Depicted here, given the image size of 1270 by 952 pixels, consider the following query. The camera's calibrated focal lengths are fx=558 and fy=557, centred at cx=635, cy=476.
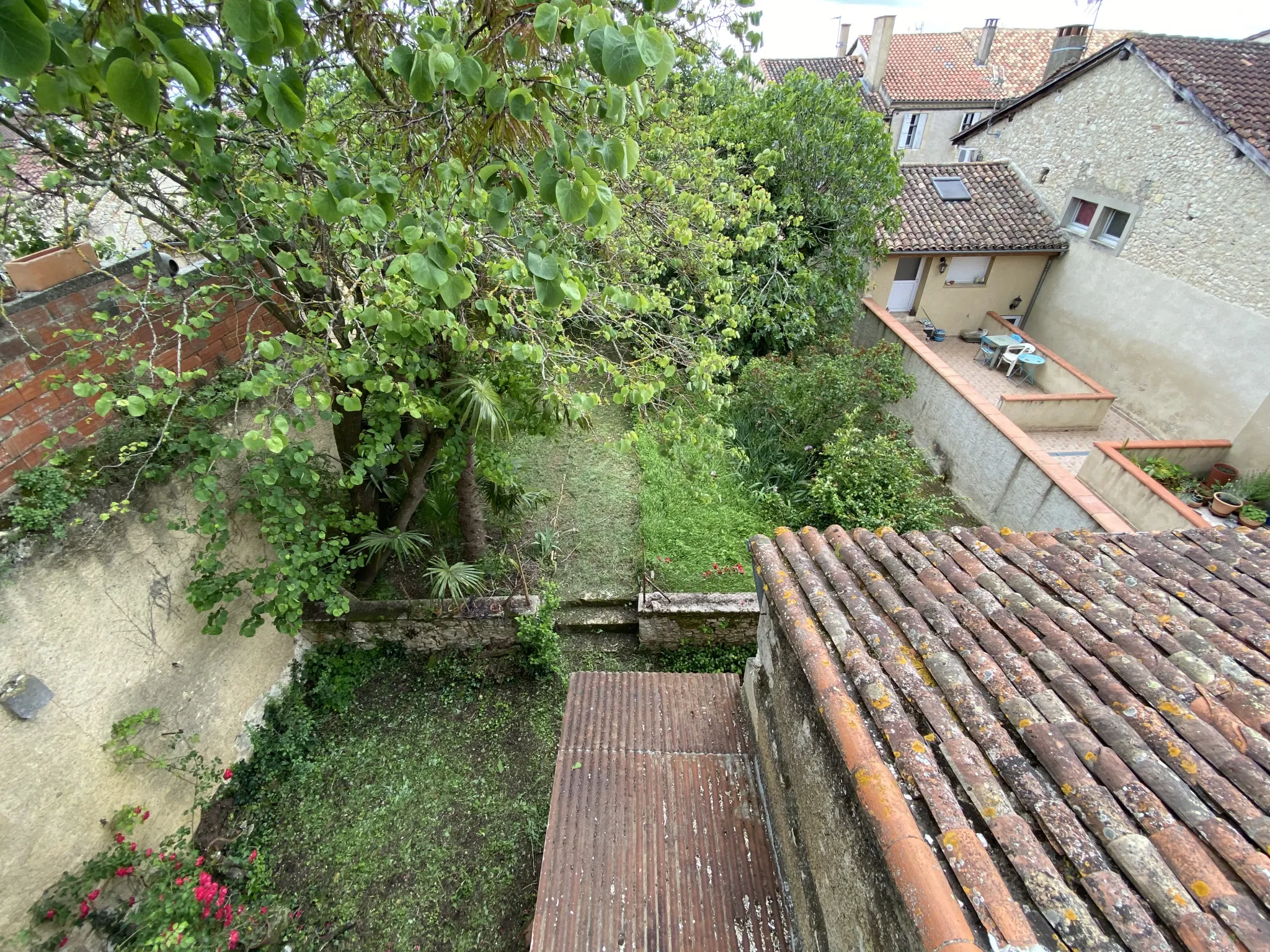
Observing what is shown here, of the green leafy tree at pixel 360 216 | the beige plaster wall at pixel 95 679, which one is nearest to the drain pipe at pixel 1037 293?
the green leafy tree at pixel 360 216

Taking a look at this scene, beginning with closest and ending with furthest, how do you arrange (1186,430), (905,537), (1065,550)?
(1065,550), (905,537), (1186,430)

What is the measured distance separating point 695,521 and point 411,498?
152 inches

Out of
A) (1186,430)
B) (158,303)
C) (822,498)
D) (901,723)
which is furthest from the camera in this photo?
(1186,430)

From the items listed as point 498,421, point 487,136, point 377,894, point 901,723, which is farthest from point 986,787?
point 377,894

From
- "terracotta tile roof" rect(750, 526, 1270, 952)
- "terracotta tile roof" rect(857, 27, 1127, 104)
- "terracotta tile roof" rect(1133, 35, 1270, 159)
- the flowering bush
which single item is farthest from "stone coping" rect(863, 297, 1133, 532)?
"terracotta tile roof" rect(857, 27, 1127, 104)

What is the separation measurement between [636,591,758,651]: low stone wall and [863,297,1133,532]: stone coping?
4746mm

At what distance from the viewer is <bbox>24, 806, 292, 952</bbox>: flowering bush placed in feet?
12.2

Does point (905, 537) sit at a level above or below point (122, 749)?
above

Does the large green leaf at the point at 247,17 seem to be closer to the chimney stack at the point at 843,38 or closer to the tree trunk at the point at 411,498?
the tree trunk at the point at 411,498

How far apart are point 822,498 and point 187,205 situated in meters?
7.54

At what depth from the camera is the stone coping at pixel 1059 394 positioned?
10.7 meters

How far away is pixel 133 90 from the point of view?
128cm

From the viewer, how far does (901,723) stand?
95.2 inches

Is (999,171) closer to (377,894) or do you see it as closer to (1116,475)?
(1116,475)
